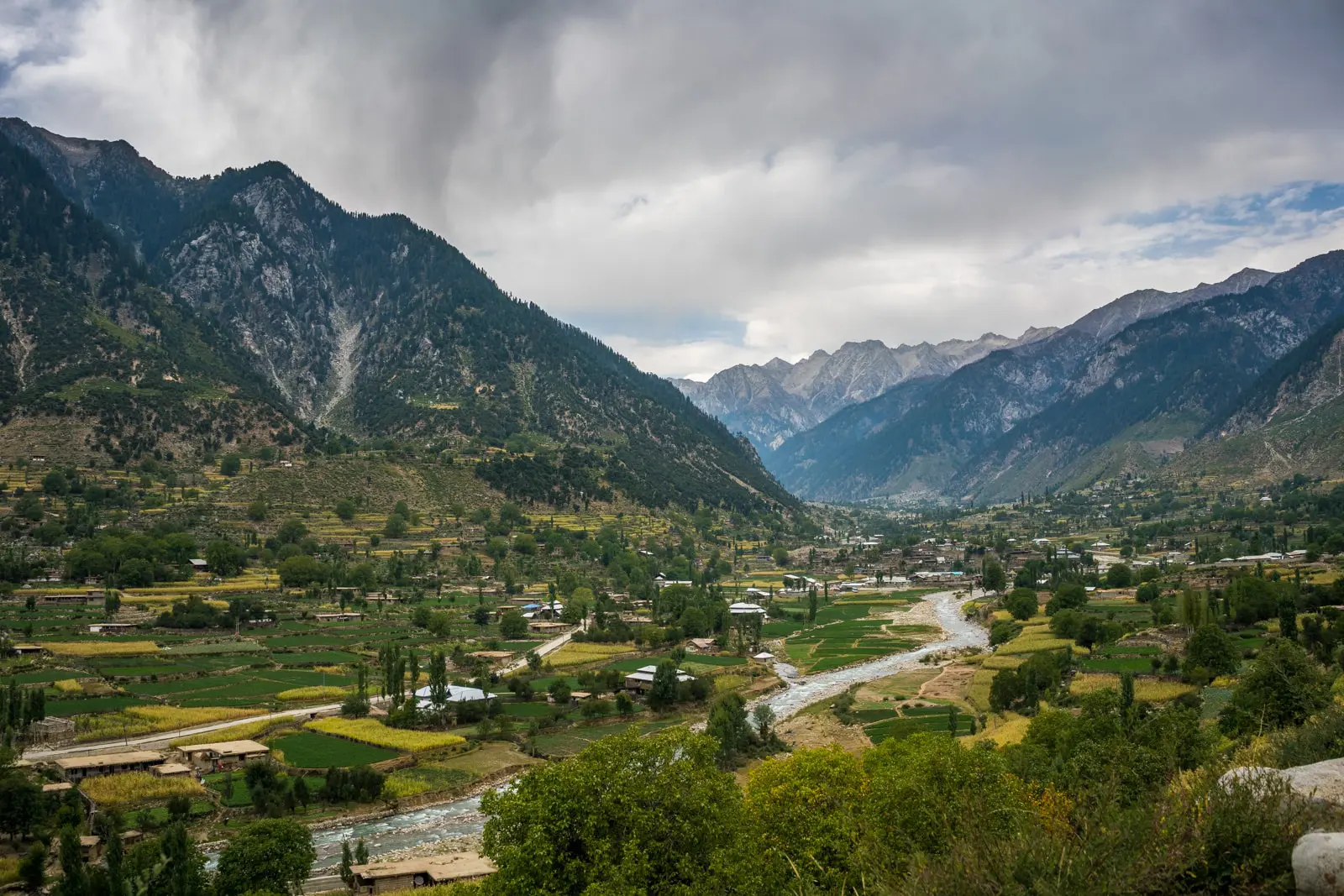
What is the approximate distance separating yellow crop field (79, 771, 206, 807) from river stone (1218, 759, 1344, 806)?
45.7m

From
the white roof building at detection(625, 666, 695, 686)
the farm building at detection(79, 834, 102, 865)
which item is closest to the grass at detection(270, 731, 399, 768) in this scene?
the farm building at detection(79, 834, 102, 865)

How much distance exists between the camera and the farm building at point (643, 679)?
74.1 meters

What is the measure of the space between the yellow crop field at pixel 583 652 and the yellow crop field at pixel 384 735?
23.4 meters

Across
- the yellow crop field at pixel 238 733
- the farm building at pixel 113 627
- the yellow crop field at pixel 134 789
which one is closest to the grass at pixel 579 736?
the yellow crop field at pixel 238 733

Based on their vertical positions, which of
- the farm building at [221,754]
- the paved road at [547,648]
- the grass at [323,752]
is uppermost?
the farm building at [221,754]

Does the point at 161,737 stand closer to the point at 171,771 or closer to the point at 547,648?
the point at 171,771

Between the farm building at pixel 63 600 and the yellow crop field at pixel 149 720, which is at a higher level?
the farm building at pixel 63 600

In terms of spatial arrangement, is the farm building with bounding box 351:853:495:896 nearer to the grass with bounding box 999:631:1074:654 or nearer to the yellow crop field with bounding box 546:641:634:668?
the yellow crop field with bounding box 546:641:634:668

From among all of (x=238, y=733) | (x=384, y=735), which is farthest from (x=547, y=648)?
(x=238, y=733)

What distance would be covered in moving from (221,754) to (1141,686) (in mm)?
54975

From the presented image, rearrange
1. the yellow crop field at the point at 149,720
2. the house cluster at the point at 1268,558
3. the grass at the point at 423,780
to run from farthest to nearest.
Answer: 1. the house cluster at the point at 1268,558
2. the yellow crop field at the point at 149,720
3. the grass at the point at 423,780

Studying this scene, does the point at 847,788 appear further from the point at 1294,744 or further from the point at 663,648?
the point at 663,648

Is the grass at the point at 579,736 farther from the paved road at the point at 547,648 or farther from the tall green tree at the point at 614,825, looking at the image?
the tall green tree at the point at 614,825

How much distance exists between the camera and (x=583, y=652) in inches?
3438
